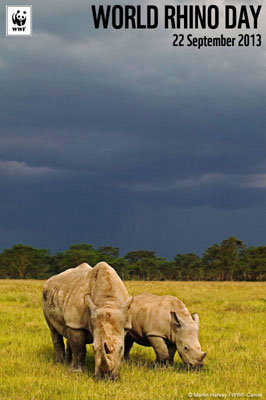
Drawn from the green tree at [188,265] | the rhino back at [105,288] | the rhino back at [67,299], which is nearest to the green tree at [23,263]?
the green tree at [188,265]

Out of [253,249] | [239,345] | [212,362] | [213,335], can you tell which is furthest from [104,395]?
[253,249]

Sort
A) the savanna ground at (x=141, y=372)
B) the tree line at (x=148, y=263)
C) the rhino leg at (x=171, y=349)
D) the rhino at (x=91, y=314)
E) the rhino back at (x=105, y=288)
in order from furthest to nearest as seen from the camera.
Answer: the tree line at (x=148, y=263)
the rhino leg at (x=171, y=349)
the rhino back at (x=105, y=288)
the rhino at (x=91, y=314)
the savanna ground at (x=141, y=372)

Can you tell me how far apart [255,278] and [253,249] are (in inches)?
180

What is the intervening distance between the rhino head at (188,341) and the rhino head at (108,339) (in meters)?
1.37

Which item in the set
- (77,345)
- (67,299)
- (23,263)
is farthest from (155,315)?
(23,263)

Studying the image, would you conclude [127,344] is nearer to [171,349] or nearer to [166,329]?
[171,349]

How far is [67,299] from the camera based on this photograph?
34.6 ft

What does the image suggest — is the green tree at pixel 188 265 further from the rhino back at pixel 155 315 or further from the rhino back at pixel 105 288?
the rhino back at pixel 105 288

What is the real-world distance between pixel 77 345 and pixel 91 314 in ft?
3.79

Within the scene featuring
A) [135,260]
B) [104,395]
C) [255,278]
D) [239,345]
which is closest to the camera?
[104,395]

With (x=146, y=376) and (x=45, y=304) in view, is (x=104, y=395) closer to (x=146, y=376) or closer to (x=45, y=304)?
(x=146, y=376)

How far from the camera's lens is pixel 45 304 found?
38.8 feet

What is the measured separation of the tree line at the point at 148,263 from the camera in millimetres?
79250

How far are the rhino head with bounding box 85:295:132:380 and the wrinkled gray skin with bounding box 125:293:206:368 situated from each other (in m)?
1.40
